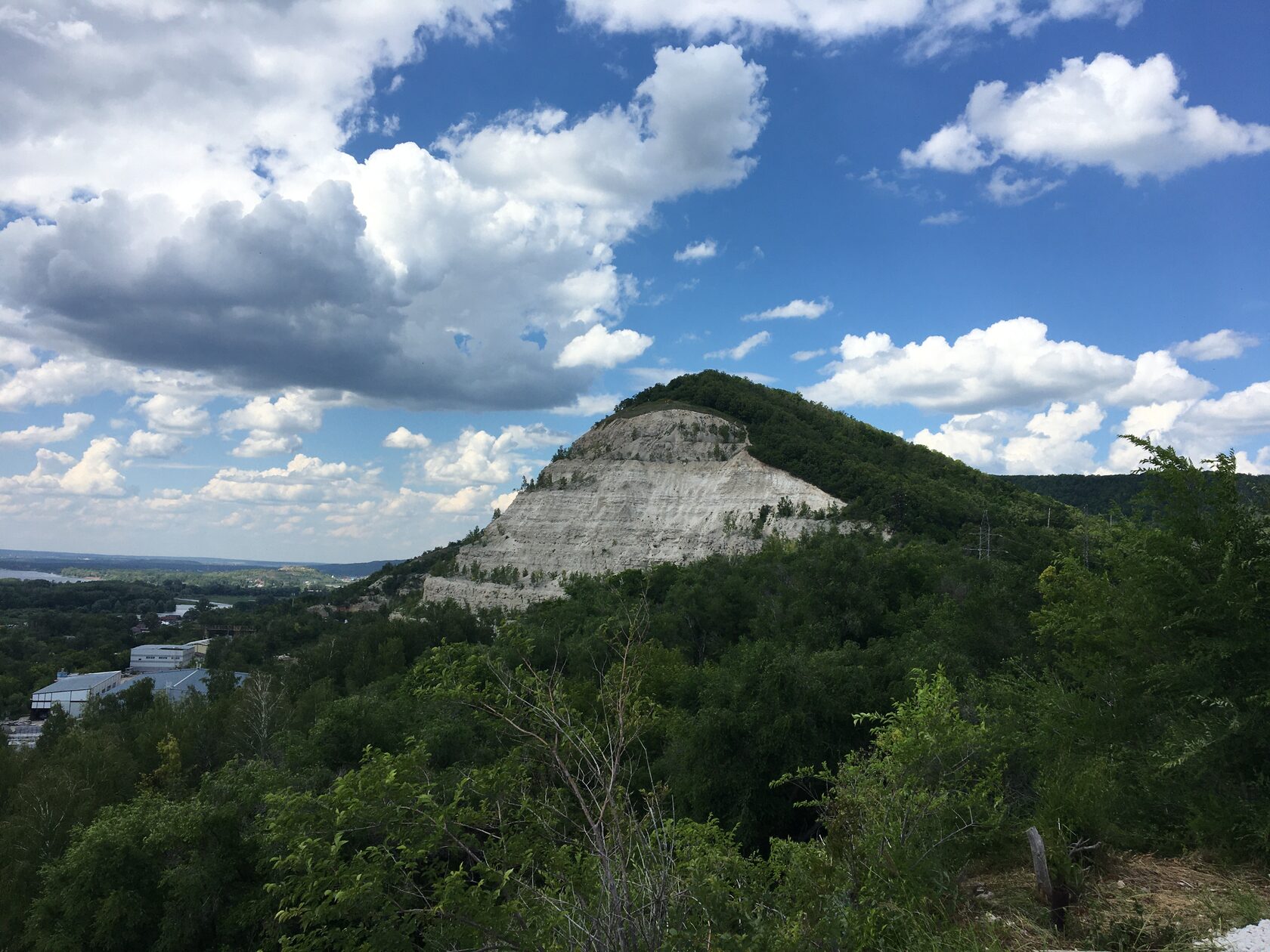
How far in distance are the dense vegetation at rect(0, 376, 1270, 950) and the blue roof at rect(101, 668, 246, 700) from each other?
2883 centimetres

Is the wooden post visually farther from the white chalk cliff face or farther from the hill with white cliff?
the white chalk cliff face

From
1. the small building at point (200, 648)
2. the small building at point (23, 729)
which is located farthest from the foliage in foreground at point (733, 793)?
the small building at point (200, 648)

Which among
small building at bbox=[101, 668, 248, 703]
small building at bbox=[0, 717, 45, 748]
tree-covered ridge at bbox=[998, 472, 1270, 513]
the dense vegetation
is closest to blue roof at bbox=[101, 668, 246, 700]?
small building at bbox=[101, 668, 248, 703]

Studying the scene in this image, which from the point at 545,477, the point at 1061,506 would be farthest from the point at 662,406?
the point at 1061,506

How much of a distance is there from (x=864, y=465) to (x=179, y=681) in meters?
72.1

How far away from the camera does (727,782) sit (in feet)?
53.3

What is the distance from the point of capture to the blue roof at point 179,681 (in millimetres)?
57875

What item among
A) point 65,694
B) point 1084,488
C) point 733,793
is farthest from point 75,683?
point 1084,488

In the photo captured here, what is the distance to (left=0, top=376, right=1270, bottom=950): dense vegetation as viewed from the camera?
5484 mm

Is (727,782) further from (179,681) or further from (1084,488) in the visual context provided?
(1084,488)

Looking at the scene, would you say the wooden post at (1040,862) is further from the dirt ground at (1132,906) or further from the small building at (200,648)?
the small building at (200,648)

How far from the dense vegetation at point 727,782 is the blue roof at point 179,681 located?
28.8 m

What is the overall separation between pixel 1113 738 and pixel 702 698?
42.4ft

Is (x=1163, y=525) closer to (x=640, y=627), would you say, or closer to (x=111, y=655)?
(x=640, y=627)
